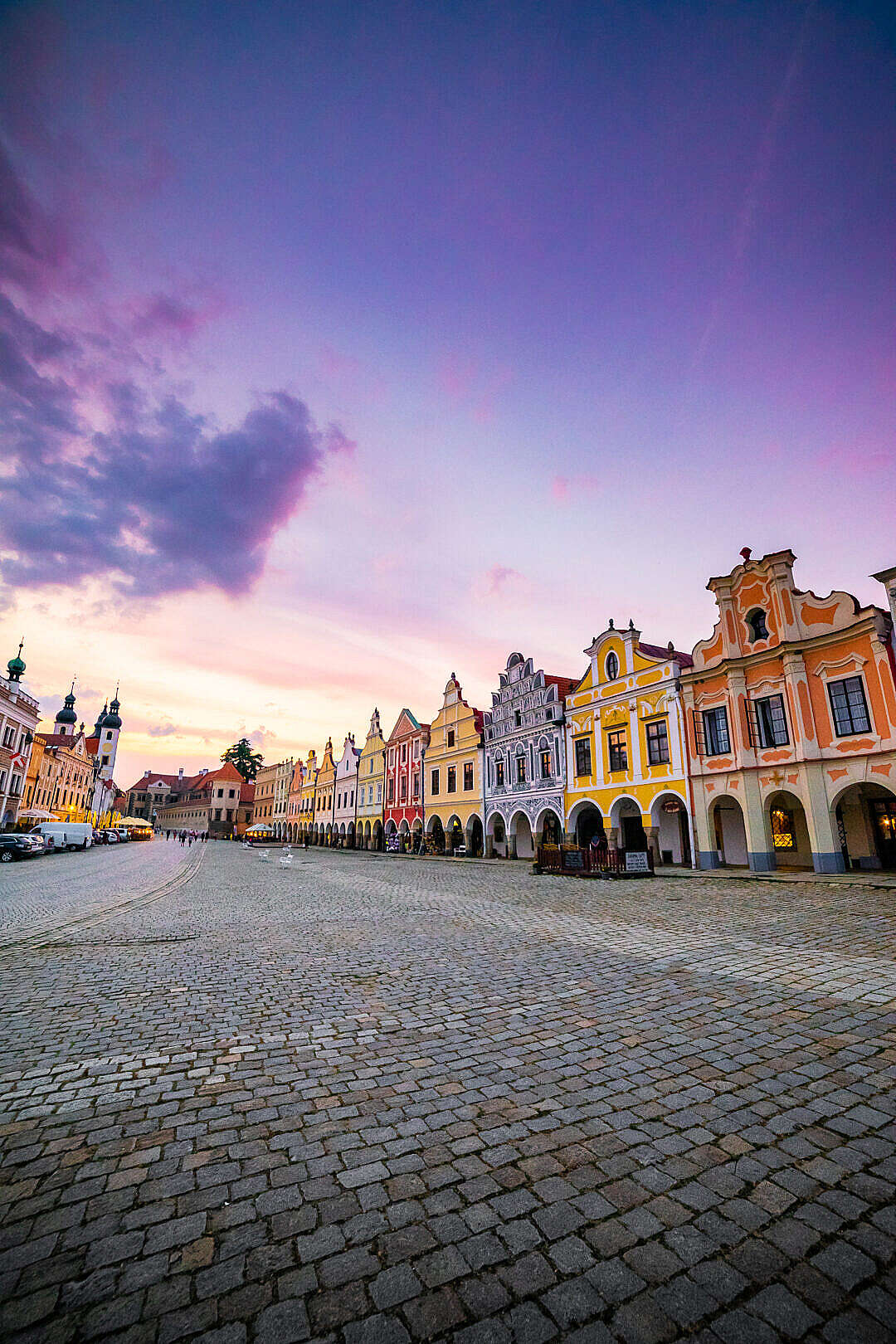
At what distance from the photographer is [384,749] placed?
188 feet

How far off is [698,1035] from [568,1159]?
2392 millimetres

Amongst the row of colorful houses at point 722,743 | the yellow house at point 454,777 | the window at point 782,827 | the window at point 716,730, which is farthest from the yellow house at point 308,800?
the window at point 782,827

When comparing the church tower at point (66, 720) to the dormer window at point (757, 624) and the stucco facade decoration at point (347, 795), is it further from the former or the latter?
the dormer window at point (757, 624)

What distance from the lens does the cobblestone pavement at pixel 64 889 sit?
11766 mm

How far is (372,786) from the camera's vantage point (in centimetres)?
5975

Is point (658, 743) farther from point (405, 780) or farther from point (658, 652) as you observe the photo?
point (405, 780)

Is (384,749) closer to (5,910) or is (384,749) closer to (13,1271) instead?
(5,910)

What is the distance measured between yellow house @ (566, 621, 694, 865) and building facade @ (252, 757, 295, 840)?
64.2 metres

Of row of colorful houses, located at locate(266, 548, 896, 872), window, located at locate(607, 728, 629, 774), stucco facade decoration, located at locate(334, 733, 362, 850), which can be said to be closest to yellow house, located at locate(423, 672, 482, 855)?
row of colorful houses, located at locate(266, 548, 896, 872)

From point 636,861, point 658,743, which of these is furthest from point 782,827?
point 636,861

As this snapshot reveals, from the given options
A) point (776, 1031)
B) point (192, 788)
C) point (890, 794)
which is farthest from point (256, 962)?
point (192, 788)

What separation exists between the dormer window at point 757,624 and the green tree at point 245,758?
101497 millimetres

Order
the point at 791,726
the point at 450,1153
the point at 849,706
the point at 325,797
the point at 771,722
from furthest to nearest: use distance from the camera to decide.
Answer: the point at 325,797
the point at 771,722
the point at 791,726
the point at 849,706
the point at 450,1153

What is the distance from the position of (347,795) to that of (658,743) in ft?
148
